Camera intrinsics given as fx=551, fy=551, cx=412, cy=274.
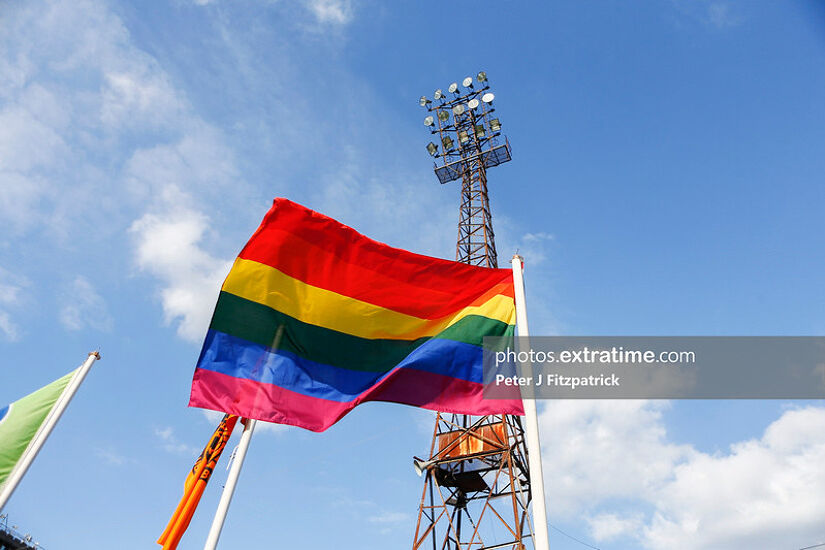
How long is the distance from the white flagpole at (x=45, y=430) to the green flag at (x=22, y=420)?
76mm

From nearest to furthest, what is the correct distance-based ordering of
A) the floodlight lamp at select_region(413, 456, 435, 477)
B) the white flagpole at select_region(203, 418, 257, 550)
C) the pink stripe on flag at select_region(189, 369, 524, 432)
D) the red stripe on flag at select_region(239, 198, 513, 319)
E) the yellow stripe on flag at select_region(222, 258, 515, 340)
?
the white flagpole at select_region(203, 418, 257, 550) < the pink stripe on flag at select_region(189, 369, 524, 432) < the yellow stripe on flag at select_region(222, 258, 515, 340) < the red stripe on flag at select_region(239, 198, 513, 319) < the floodlight lamp at select_region(413, 456, 435, 477)

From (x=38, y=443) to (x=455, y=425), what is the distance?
16212mm

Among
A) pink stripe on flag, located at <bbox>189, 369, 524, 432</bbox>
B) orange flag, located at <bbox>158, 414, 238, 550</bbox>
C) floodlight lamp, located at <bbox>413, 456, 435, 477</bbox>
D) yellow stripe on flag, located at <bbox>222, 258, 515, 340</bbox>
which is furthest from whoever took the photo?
floodlight lamp, located at <bbox>413, 456, 435, 477</bbox>

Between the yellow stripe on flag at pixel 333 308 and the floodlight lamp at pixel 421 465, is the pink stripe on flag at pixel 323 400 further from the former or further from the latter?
the floodlight lamp at pixel 421 465

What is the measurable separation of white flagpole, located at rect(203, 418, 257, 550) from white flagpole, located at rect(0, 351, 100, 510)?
16.7 ft

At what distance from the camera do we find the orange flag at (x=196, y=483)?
777 cm

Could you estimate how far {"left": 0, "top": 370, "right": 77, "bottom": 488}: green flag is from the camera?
413 inches

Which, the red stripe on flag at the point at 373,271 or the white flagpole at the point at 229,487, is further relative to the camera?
the red stripe on flag at the point at 373,271

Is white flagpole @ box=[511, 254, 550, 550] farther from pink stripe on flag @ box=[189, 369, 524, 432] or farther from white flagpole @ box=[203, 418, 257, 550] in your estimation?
white flagpole @ box=[203, 418, 257, 550]

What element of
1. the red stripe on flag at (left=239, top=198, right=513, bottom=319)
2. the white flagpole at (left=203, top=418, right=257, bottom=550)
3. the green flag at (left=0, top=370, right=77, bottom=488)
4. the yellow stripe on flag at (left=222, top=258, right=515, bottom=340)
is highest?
the red stripe on flag at (left=239, top=198, right=513, bottom=319)

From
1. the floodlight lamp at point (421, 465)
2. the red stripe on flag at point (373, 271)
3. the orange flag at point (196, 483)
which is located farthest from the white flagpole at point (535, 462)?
the floodlight lamp at point (421, 465)

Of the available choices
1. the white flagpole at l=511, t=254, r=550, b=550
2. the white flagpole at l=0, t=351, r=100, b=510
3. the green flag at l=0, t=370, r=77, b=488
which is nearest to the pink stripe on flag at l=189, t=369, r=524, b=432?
the white flagpole at l=511, t=254, r=550, b=550

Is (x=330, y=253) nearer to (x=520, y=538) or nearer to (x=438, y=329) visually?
(x=438, y=329)

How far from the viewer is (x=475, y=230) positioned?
29.2 m
